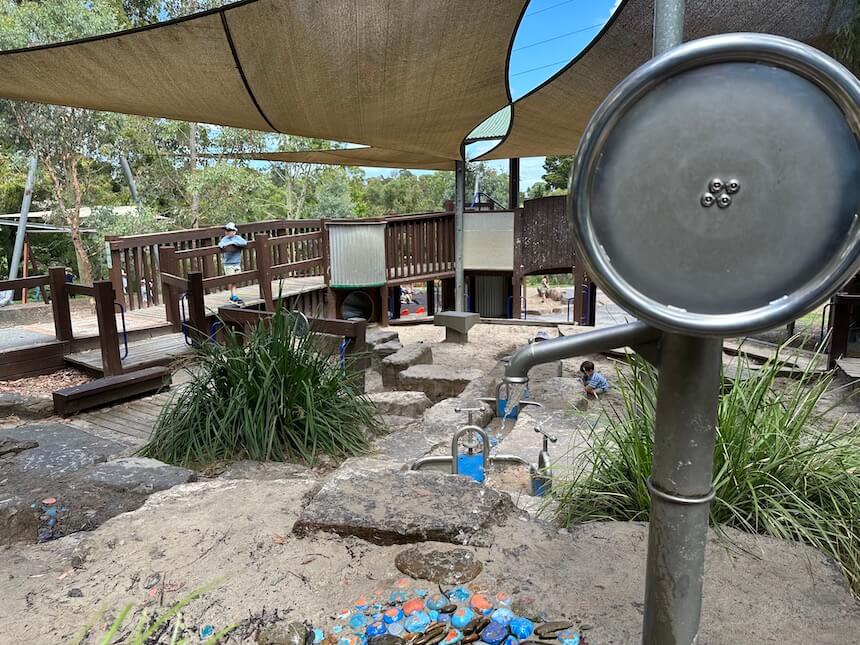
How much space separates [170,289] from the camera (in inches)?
261

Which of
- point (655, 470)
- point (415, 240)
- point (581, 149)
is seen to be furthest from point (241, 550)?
point (415, 240)

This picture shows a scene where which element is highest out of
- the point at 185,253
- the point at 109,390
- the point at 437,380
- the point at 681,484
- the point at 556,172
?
the point at 556,172

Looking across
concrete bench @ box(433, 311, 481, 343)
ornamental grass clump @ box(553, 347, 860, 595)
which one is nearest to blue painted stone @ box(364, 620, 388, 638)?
ornamental grass clump @ box(553, 347, 860, 595)

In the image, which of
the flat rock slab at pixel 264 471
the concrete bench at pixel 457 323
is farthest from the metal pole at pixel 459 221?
the flat rock slab at pixel 264 471

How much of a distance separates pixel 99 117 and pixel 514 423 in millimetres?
10117

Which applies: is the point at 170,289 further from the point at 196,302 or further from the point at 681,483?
the point at 681,483

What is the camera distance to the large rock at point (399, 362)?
5.95 m

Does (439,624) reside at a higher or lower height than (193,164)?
lower

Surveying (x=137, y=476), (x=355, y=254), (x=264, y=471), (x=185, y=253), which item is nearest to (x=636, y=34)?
(x=264, y=471)

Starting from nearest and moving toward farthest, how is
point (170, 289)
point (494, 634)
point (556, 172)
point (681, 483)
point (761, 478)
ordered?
point (681, 483) < point (494, 634) < point (761, 478) < point (170, 289) < point (556, 172)

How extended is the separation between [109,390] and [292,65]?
2977mm

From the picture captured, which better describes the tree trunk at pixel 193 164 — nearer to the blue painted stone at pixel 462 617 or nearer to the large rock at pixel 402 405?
the large rock at pixel 402 405

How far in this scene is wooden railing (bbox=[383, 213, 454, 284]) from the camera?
33.2ft

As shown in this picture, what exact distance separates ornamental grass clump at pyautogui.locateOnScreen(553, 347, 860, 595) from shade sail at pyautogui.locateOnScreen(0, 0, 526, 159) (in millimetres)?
3258
